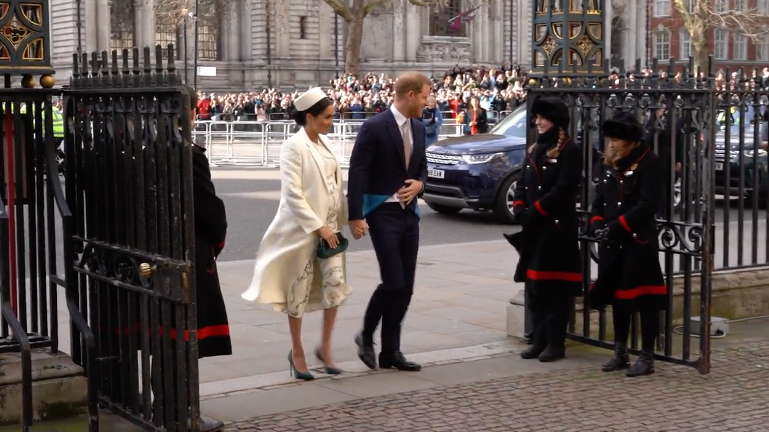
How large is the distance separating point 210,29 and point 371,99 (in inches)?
1145

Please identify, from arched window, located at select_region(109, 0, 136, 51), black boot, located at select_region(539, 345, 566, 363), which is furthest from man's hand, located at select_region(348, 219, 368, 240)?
arched window, located at select_region(109, 0, 136, 51)

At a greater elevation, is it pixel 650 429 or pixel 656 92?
pixel 656 92

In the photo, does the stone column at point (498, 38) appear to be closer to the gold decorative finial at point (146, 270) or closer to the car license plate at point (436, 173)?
the car license plate at point (436, 173)

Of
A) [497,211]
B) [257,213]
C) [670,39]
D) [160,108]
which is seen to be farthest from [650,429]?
[670,39]

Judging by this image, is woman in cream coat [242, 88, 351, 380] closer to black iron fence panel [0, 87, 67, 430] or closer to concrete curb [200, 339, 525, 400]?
concrete curb [200, 339, 525, 400]

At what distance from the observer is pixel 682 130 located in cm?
755

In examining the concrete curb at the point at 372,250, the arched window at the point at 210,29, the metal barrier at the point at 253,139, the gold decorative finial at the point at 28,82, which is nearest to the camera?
the gold decorative finial at the point at 28,82

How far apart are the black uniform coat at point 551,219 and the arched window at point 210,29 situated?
199 feet

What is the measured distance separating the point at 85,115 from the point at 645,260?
353 cm

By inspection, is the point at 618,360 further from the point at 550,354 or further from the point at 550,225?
the point at 550,225

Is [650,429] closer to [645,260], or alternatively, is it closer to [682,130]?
[645,260]

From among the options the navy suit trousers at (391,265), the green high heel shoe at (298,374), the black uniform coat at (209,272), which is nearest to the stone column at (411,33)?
the navy suit trousers at (391,265)

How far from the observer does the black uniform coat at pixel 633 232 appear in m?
7.35

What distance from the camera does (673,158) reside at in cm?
765
